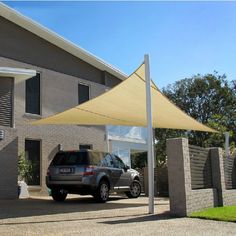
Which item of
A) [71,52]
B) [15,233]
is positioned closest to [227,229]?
[15,233]

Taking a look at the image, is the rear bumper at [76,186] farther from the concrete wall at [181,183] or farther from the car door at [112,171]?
the concrete wall at [181,183]

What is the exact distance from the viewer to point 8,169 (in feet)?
53.9

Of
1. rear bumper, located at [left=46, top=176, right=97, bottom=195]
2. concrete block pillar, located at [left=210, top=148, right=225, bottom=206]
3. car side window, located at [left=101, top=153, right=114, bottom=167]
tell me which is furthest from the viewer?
car side window, located at [left=101, top=153, right=114, bottom=167]

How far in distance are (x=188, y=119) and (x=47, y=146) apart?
26.0 feet

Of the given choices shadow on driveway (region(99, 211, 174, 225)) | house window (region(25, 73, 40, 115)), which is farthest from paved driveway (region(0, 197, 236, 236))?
house window (region(25, 73, 40, 115))

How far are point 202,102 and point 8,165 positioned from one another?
3375 cm

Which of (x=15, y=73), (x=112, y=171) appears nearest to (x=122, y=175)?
(x=112, y=171)

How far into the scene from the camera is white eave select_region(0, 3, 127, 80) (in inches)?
792

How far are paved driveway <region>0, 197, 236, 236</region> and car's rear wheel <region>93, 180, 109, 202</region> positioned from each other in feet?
7.42

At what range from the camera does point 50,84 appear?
22.1 metres

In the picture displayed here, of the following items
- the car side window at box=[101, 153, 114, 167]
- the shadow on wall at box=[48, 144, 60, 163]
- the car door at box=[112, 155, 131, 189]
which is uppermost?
the shadow on wall at box=[48, 144, 60, 163]

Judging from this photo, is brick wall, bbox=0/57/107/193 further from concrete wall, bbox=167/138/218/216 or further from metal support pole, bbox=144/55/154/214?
concrete wall, bbox=167/138/218/216

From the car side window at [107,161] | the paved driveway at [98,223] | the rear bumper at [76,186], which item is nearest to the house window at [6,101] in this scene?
the rear bumper at [76,186]

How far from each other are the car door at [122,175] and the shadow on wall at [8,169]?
11.9ft
